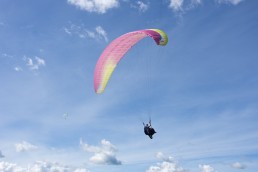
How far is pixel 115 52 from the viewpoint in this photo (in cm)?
4606

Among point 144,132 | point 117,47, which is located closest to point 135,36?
point 117,47

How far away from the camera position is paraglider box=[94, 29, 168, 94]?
45.5m

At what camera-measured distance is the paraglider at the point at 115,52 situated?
45531 mm

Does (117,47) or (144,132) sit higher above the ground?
(117,47)

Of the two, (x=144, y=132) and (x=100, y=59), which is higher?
(x=100, y=59)

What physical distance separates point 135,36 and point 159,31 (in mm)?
2455

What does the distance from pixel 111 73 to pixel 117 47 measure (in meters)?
2.68

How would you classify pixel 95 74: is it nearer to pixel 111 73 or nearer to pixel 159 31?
pixel 111 73

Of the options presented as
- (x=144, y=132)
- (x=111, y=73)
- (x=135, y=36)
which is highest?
(x=135, y=36)

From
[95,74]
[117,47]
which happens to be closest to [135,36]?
[117,47]

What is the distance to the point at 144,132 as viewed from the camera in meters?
47.7

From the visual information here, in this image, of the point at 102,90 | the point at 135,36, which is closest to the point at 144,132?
the point at 102,90

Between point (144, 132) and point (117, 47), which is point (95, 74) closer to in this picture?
point (117, 47)

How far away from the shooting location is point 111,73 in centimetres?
4581
